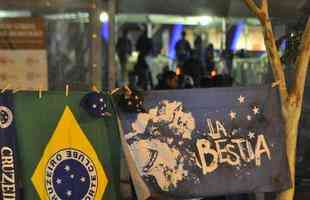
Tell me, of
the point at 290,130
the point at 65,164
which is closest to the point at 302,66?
the point at 290,130

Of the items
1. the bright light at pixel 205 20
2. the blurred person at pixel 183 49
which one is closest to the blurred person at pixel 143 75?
the blurred person at pixel 183 49

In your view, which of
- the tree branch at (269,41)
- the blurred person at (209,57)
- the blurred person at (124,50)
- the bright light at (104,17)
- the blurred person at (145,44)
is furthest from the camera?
the blurred person at (145,44)

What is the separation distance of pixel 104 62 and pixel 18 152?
7.40ft

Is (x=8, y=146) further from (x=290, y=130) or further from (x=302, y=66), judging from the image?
(x=302, y=66)

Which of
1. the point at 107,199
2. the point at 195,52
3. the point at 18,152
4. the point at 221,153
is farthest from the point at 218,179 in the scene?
the point at 195,52

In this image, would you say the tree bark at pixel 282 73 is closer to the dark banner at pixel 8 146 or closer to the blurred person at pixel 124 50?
the dark banner at pixel 8 146

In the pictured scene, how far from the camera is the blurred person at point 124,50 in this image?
31.2 ft

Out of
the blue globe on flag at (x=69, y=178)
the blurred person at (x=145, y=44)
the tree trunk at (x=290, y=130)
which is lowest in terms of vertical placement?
the blue globe on flag at (x=69, y=178)

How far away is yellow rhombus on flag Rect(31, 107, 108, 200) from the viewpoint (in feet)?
14.1

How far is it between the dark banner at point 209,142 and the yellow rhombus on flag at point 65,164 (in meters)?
0.35

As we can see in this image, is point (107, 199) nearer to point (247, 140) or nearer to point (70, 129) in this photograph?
point (70, 129)

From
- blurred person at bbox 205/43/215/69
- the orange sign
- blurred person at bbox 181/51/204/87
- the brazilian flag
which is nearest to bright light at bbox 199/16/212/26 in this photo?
blurred person at bbox 205/43/215/69

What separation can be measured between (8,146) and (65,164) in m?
0.43

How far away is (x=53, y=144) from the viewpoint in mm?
4285
